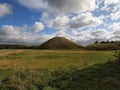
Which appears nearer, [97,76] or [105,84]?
[105,84]

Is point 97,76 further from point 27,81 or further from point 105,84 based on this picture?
point 27,81

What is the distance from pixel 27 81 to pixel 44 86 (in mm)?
1976

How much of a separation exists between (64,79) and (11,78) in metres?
5.44

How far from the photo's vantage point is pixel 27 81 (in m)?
19.4

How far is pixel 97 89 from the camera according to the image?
16547 mm

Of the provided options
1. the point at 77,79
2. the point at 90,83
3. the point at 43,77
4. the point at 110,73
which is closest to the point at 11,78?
the point at 43,77

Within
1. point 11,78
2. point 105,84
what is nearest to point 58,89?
point 105,84

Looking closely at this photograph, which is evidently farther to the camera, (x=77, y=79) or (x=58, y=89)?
(x=77, y=79)

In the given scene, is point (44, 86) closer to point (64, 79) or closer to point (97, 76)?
point (64, 79)

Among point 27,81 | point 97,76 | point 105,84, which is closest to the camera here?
point 105,84

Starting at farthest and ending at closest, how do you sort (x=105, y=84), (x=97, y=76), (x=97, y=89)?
1. (x=97, y=76)
2. (x=105, y=84)
3. (x=97, y=89)

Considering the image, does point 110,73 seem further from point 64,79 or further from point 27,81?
point 27,81

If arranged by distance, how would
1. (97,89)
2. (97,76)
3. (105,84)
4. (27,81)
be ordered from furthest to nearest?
1. (97,76)
2. (27,81)
3. (105,84)
4. (97,89)

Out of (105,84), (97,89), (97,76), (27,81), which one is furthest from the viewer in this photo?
(97,76)
